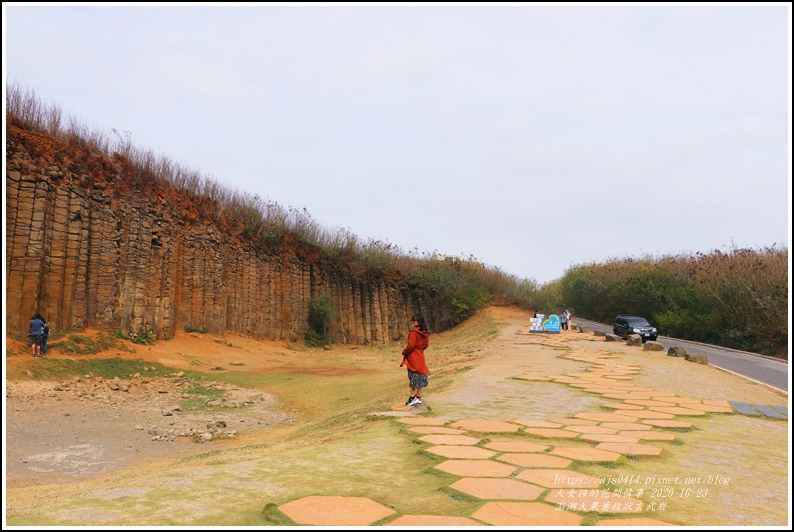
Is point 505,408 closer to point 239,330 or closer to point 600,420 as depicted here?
point 600,420

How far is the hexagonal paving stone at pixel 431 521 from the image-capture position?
2520mm

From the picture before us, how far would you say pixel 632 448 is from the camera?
425cm

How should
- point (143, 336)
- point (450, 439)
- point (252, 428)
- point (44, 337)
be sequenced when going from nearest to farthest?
point (450, 439)
point (252, 428)
point (44, 337)
point (143, 336)

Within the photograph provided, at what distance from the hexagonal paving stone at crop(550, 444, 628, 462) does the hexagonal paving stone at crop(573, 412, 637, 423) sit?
4.82 feet

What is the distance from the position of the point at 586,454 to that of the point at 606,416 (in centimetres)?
194

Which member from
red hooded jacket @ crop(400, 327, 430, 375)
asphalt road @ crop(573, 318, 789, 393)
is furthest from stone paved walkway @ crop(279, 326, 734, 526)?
asphalt road @ crop(573, 318, 789, 393)

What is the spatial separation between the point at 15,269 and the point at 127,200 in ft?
14.7

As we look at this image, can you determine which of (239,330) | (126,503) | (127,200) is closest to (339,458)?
(126,503)

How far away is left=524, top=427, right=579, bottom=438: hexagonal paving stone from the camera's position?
467cm

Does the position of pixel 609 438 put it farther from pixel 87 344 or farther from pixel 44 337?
pixel 87 344

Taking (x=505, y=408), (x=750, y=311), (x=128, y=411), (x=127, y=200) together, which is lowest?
(x=128, y=411)

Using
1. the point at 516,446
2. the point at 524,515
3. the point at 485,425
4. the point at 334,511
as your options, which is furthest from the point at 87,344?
the point at 524,515

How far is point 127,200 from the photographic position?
A: 57.9ft

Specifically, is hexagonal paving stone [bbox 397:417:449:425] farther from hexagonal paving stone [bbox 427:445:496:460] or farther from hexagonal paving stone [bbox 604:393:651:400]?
hexagonal paving stone [bbox 604:393:651:400]
